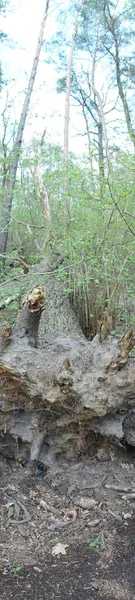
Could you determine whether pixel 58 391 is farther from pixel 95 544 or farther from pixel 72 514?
pixel 95 544

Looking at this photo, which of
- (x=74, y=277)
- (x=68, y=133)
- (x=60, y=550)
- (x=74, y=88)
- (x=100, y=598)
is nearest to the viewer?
(x=100, y=598)

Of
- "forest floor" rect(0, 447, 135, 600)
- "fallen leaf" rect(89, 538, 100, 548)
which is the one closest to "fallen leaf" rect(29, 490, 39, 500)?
"forest floor" rect(0, 447, 135, 600)

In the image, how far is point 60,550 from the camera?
262cm

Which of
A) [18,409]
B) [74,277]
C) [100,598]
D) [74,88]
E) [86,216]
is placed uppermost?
[74,88]

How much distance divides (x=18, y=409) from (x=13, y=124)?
8.78 meters

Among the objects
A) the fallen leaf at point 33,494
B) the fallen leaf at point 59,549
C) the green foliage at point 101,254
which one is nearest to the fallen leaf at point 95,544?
the fallen leaf at point 59,549

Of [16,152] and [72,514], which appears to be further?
[16,152]

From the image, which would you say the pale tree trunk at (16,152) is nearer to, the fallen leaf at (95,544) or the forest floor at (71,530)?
the forest floor at (71,530)

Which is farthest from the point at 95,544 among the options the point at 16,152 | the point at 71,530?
the point at 16,152

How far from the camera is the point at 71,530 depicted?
9.25 ft

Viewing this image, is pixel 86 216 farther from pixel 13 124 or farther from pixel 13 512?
pixel 13 124

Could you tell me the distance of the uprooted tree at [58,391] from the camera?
3004 millimetres

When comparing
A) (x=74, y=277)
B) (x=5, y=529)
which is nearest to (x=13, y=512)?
(x=5, y=529)

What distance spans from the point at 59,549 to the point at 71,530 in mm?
205
